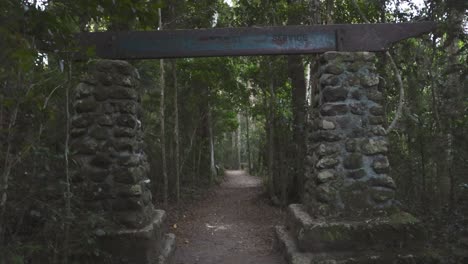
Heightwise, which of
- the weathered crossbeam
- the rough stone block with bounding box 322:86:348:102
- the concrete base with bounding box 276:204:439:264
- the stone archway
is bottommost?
the concrete base with bounding box 276:204:439:264

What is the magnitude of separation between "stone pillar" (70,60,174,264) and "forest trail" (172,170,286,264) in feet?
4.45

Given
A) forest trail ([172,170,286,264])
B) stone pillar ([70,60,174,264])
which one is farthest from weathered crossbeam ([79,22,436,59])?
forest trail ([172,170,286,264])

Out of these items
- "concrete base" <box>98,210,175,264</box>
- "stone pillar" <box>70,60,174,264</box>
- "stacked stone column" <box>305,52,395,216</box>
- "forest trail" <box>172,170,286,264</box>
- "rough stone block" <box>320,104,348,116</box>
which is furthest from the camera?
"forest trail" <box>172,170,286,264</box>

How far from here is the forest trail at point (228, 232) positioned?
642cm

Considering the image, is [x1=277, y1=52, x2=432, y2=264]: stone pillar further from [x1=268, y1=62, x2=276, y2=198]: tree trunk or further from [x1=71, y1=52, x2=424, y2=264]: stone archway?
[x1=268, y1=62, x2=276, y2=198]: tree trunk

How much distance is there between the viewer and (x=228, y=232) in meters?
8.49

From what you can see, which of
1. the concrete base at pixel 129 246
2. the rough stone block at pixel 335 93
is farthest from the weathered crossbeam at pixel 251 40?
the concrete base at pixel 129 246

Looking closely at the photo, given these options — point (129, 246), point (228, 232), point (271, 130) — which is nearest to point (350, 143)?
point (129, 246)

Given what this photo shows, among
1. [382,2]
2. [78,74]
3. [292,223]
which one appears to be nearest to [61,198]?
[78,74]

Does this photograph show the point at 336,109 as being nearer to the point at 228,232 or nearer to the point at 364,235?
the point at 364,235

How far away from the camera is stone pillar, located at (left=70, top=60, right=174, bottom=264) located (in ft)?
16.7

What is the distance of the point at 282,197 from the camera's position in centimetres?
1063

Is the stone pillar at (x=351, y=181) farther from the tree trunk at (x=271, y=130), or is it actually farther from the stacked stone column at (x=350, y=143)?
the tree trunk at (x=271, y=130)

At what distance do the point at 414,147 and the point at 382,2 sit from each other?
9.64 feet
